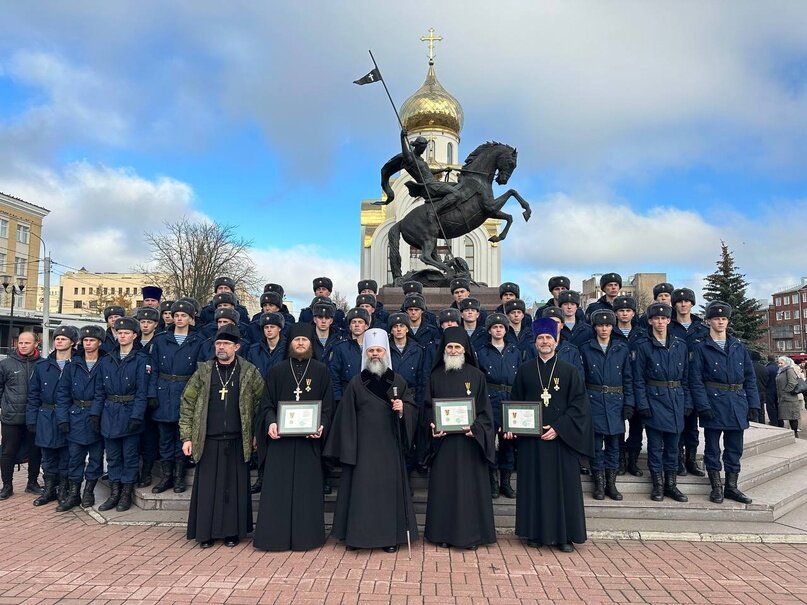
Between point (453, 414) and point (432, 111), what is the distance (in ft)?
124

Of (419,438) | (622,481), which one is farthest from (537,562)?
(622,481)

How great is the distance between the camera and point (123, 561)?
5.21m

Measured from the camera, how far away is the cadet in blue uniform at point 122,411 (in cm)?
654

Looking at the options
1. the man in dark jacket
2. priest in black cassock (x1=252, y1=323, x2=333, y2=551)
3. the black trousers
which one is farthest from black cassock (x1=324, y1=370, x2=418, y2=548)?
the black trousers

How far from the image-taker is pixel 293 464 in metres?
5.46

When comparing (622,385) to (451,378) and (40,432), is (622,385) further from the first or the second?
(40,432)

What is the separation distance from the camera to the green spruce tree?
27.0m

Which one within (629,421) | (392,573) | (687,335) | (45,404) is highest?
(687,335)

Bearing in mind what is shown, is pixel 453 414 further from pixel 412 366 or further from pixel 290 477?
pixel 290 477

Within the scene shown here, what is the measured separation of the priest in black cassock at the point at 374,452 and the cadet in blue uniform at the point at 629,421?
2787mm

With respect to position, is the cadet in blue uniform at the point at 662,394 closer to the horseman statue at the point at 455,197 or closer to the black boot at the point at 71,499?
the horseman statue at the point at 455,197

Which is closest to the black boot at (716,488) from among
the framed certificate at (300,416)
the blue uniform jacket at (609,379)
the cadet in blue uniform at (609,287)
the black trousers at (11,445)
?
the blue uniform jacket at (609,379)

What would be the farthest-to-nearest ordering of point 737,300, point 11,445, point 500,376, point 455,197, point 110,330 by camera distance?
point 737,300
point 455,197
point 110,330
point 11,445
point 500,376

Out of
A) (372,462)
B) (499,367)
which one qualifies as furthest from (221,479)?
(499,367)
